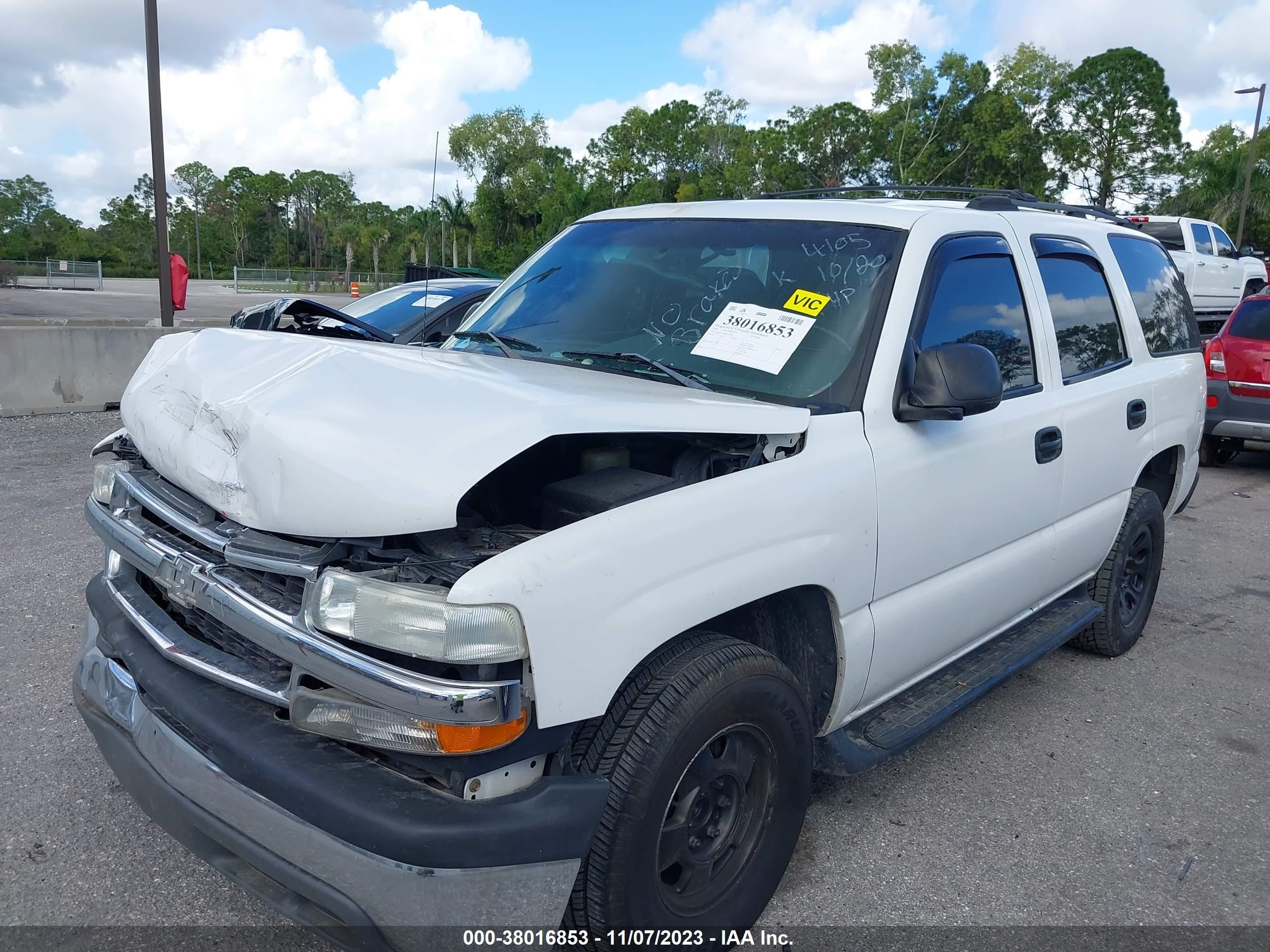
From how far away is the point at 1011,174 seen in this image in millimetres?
43594

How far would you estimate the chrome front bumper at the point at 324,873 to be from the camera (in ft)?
6.07

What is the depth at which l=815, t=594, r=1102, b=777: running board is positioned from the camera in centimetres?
280

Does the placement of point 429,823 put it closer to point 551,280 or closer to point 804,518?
point 804,518

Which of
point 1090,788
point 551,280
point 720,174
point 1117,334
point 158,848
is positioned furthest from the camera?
point 720,174

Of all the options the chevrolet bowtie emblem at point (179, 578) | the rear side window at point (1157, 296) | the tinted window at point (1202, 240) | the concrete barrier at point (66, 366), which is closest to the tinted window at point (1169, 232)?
the tinted window at point (1202, 240)

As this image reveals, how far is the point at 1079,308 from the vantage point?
3.92 metres

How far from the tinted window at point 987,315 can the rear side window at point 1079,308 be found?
0.25m

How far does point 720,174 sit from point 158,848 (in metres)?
52.2

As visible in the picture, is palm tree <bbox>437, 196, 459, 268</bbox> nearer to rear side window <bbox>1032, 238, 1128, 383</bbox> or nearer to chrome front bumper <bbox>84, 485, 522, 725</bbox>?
chrome front bumper <bbox>84, 485, 522, 725</bbox>

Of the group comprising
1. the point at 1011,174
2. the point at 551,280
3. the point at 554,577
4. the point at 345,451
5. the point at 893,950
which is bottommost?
the point at 893,950

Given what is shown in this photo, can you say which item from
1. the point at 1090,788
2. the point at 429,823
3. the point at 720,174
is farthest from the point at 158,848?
the point at 720,174

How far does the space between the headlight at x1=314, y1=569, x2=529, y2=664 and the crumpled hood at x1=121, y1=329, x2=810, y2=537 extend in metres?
0.12

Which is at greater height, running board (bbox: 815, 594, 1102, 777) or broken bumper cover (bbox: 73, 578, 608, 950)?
broken bumper cover (bbox: 73, 578, 608, 950)

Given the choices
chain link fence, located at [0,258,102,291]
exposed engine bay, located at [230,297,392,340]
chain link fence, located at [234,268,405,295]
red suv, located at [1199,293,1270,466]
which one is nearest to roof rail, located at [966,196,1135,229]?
exposed engine bay, located at [230,297,392,340]
